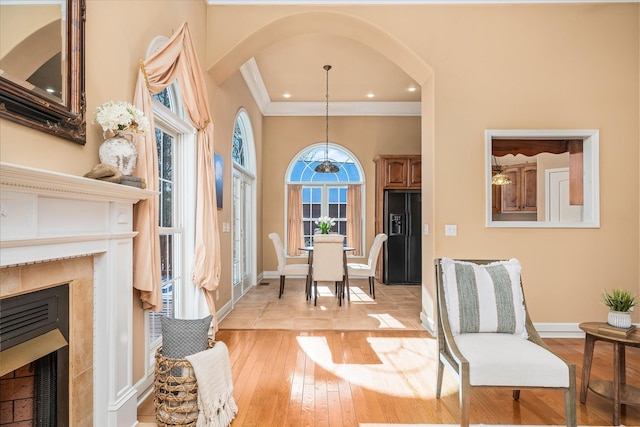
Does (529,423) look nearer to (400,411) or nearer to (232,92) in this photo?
(400,411)

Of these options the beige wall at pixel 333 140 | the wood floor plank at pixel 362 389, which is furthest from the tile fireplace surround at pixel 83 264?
the beige wall at pixel 333 140

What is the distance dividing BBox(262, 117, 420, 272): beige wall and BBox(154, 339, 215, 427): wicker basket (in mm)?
5199

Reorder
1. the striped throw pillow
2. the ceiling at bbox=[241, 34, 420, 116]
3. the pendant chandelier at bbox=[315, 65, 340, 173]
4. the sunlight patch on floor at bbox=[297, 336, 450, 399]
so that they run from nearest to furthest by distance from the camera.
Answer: the striped throw pillow → the sunlight patch on floor at bbox=[297, 336, 450, 399] → the ceiling at bbox=[241, 34, 420, 116] → the pendant chandelier at bbox=[315, 65, 340, 173]

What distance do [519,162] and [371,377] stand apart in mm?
3671

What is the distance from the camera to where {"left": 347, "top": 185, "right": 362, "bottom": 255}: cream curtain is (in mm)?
7273

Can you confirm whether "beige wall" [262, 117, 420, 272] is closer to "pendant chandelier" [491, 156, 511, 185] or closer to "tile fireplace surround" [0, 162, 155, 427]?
"pendant chandelier" [491, 156, 511, 185]

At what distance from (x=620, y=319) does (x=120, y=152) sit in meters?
2.96

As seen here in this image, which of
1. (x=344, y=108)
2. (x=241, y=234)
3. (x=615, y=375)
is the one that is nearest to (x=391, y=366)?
(x=615, y=375)

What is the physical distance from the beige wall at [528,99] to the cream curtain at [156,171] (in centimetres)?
88

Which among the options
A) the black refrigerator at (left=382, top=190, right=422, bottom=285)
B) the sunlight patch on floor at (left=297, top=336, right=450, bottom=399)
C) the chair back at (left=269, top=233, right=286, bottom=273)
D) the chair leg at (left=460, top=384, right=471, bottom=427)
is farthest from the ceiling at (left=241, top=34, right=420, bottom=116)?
the chair leg at (left=460, top=384, right=471, bottom=427)

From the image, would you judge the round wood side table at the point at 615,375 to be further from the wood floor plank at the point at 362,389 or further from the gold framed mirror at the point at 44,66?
the gold framed mirror at the point at 44,66

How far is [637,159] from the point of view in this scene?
3543 mm

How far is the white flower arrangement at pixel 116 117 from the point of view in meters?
1.70

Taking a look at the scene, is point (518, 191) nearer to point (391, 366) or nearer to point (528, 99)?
point (528, 99)
